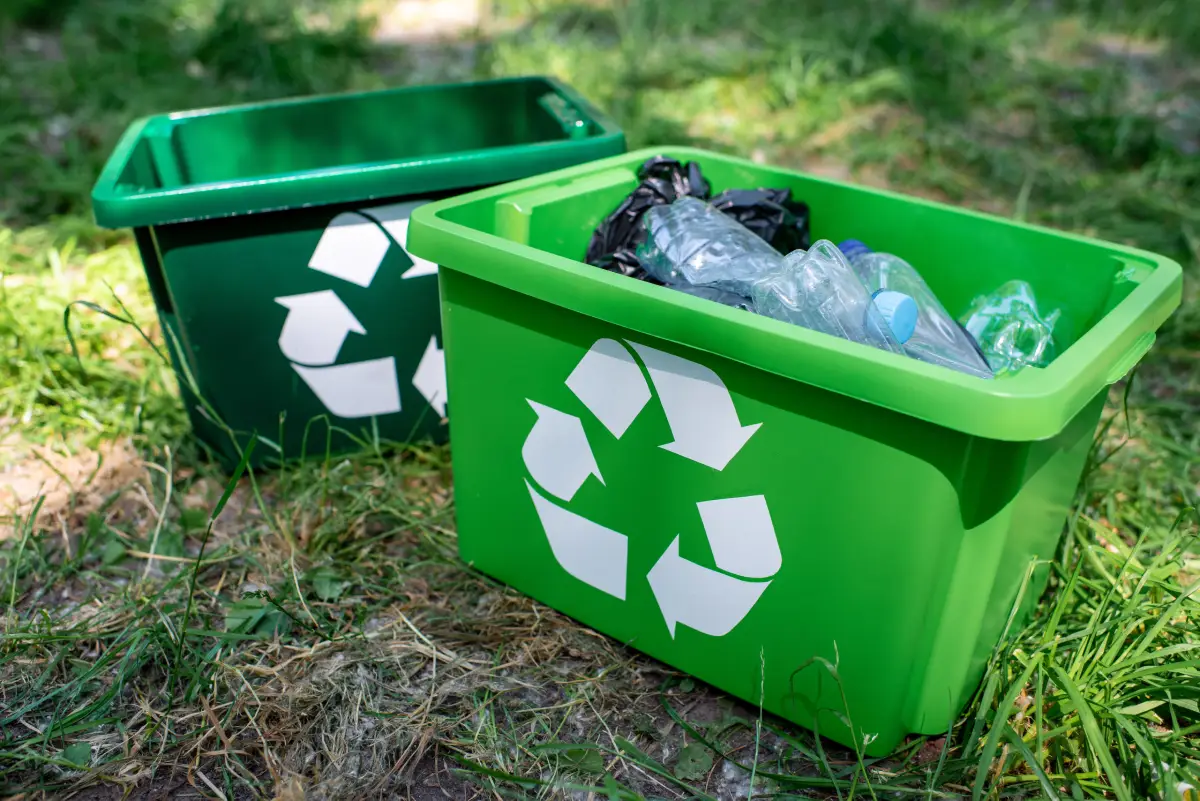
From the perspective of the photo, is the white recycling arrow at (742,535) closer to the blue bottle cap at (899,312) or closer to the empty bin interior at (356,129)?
the blue bottle cap at (899,312)

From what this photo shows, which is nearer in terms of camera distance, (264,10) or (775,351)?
(775,351)

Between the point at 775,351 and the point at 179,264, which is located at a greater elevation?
the point at 775,351

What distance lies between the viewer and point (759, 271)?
129cm

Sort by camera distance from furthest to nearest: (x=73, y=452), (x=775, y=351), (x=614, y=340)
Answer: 1. (x=73, y=452)
2. (x=614, y=340)
3. (x=775, y=351)

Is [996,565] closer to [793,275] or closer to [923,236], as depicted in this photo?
[793,275]

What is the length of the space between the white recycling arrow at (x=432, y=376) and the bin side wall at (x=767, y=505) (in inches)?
12.1

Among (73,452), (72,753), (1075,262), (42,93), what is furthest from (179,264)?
(42,93)

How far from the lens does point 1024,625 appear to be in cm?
127

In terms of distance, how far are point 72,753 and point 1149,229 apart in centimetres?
256

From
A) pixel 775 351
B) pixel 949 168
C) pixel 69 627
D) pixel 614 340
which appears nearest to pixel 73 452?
pixel 69 627

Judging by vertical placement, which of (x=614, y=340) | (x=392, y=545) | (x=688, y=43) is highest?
(x=614, y=340)

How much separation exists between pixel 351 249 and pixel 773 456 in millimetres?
782

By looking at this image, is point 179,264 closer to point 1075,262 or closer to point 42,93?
point 1075,262

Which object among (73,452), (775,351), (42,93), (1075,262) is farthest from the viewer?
(42,93)
